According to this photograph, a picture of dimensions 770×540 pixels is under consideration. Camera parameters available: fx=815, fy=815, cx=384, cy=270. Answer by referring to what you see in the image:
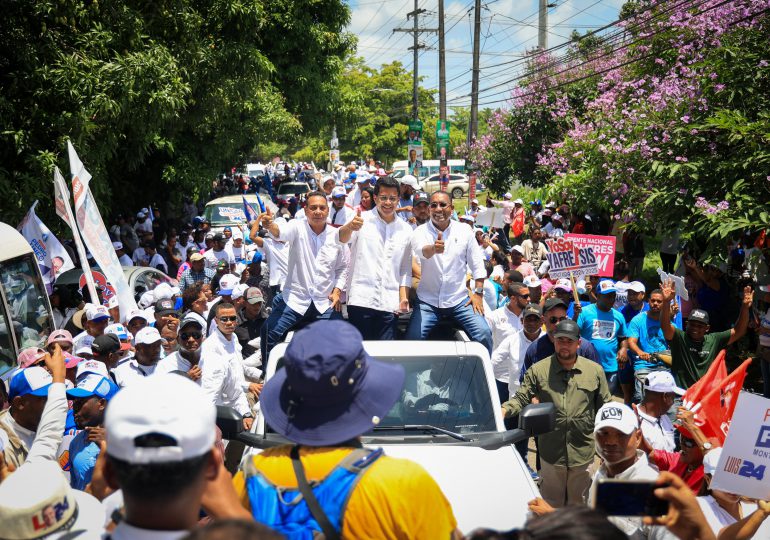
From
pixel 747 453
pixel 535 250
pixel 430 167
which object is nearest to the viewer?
pixel 747 453

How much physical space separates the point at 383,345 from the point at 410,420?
0.68 metres

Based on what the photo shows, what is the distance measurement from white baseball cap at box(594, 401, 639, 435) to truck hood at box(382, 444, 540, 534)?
1.77ft

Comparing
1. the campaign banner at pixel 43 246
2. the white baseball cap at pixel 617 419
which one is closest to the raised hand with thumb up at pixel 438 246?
the white baseball cap at pixel 617 419

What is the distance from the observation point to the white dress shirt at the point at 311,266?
6.71 metres

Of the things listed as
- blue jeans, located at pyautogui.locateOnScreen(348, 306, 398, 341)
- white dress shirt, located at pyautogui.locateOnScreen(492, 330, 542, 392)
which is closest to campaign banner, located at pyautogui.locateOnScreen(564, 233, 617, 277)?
white dress shirt, located at pyautogui.locateOnScreen(492, 330, 542, 392)

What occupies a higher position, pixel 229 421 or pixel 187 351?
pixel 229 421

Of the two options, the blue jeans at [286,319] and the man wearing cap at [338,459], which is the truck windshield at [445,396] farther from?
the man wearing cap at [338,459]

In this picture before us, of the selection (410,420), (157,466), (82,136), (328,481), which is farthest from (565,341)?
(82,136)

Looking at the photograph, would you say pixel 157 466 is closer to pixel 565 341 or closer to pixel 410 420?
pixel 410 420

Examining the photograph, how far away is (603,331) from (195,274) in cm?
681

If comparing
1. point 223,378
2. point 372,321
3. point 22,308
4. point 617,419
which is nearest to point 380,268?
point 372,321

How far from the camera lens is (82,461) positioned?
4.65m

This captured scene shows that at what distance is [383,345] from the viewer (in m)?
5.37

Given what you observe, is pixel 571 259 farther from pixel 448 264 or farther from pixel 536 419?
pixel 536 419
